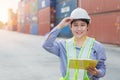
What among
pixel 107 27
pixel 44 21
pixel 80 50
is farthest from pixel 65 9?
pixel 80 50

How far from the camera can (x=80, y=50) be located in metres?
3.07

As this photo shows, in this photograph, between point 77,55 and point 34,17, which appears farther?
point 34,17

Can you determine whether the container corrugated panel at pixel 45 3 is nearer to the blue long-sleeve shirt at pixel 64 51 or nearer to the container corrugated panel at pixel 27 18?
the container corrugated panel at pixel 27 18

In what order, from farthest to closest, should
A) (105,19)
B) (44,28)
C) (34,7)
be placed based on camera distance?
1. (34,7)
2. (44,28)
3. (105,19)

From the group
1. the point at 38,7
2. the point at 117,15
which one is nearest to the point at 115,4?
the point at 117,15

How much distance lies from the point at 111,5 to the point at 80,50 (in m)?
23.9

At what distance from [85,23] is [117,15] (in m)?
22.9

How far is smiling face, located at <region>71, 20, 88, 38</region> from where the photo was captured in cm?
316

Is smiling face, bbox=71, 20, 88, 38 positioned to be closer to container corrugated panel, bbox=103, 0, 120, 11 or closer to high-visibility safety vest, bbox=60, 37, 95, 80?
high-visibility safety vest, bbox=60, 37, 95, 80

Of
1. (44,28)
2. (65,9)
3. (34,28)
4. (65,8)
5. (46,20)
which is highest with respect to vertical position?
(65,8)

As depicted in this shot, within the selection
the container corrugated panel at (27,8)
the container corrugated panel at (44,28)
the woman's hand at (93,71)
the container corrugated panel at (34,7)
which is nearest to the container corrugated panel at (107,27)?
the container corrugated panel at (44,28)

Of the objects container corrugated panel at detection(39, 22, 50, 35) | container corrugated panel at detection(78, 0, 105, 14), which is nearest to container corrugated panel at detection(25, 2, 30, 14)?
container corrugated panel at detection(39, 22, 50, 35)

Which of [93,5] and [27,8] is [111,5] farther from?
[27,8]

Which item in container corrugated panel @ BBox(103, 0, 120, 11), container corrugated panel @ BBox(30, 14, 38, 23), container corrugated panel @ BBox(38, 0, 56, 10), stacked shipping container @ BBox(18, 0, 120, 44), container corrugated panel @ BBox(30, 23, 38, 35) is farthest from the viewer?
container corrugated panel @ BBox(30, 14, 38, 23)
